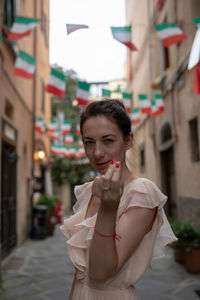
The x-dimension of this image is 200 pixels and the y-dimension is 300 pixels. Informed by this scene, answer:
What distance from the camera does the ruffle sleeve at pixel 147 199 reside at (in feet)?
3.81

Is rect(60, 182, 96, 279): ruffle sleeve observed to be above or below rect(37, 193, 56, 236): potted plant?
above

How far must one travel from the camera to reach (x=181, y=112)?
782 centimetres

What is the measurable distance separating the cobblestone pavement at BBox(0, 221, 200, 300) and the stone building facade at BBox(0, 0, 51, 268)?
68 cm

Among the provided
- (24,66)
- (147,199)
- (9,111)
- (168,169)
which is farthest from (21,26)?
(168,169)

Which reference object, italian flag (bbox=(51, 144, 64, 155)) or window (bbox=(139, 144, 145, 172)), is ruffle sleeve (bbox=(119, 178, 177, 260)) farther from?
italian flag (bbox=(51, 144, 64, 155))

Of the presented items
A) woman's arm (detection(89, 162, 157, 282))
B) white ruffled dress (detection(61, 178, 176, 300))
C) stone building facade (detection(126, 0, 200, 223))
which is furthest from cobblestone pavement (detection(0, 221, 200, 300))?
woman's arm (detection(89, 162, 157, 282))

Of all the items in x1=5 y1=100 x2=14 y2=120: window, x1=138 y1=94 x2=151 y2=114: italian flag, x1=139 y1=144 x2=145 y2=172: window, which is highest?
x1=138 y1=94 x2=151 y2=114: italian flag

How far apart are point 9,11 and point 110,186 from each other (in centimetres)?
755

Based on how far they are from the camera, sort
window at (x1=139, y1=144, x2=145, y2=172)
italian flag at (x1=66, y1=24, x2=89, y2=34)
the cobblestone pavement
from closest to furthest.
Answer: italian flag at (x1=66, y1=24, x2=89, y2=34) → the cobblestone pavement → window at (x1=139, y1=144, x2=145, y2=172)

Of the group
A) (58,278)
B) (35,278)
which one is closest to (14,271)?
(35,278)

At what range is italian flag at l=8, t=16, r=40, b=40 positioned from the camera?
507 cm

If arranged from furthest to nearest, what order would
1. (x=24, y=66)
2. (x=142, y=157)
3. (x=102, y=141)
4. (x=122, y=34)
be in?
(x=142, y=157), (x=24, y=66), (x=122, y=34), (x=102, y=141)

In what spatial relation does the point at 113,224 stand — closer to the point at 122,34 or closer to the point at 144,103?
the point at 122,34

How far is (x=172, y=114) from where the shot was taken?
852 centimetres
